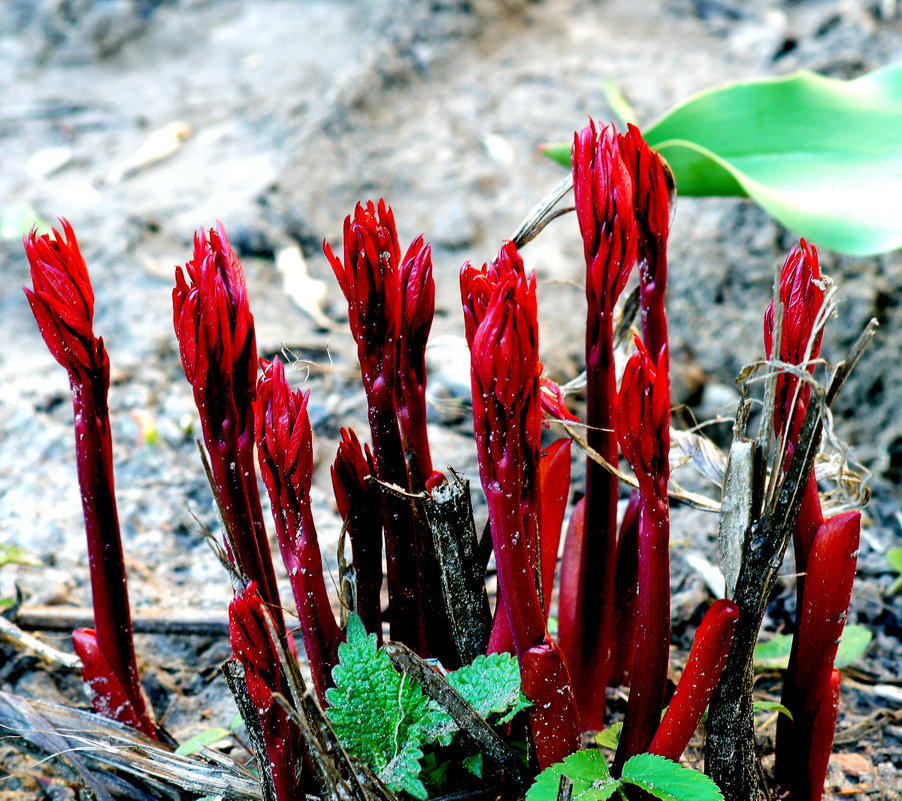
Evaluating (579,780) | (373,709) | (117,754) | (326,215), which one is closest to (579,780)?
(579,780)

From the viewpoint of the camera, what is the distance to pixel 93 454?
114 cm

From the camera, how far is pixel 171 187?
139 inches

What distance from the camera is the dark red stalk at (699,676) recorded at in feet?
3.06

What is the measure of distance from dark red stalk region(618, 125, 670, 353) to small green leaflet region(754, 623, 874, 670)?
67 centimetres

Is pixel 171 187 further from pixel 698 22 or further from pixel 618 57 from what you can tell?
pixel 698 22

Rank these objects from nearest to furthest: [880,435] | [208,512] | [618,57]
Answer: [208,512], [880,435], [618,57]

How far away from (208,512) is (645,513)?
1.32 m

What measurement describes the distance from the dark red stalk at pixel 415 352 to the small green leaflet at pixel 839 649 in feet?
2.49

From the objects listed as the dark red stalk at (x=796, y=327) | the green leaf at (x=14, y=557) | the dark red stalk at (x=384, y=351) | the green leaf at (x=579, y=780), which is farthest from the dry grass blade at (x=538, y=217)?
→ the green leaf at (x=14, y=557)

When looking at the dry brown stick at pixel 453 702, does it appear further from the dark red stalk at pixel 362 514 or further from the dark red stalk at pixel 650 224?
the dark red stalk at pixel 650 224

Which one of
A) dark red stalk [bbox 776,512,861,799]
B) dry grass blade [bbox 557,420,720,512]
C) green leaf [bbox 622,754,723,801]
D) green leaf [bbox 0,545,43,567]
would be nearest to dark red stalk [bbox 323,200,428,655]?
dry grass blade [bbox 557,420,720,512]

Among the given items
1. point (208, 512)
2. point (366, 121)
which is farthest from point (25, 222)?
point (208, 512)

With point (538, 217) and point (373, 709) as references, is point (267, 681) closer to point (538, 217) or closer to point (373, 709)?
point (373, 709)

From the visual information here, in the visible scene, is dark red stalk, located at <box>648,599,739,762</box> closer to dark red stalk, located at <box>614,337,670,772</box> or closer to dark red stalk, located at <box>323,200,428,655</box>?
dark red stalk, located at <box>614,337,670,772</box>
